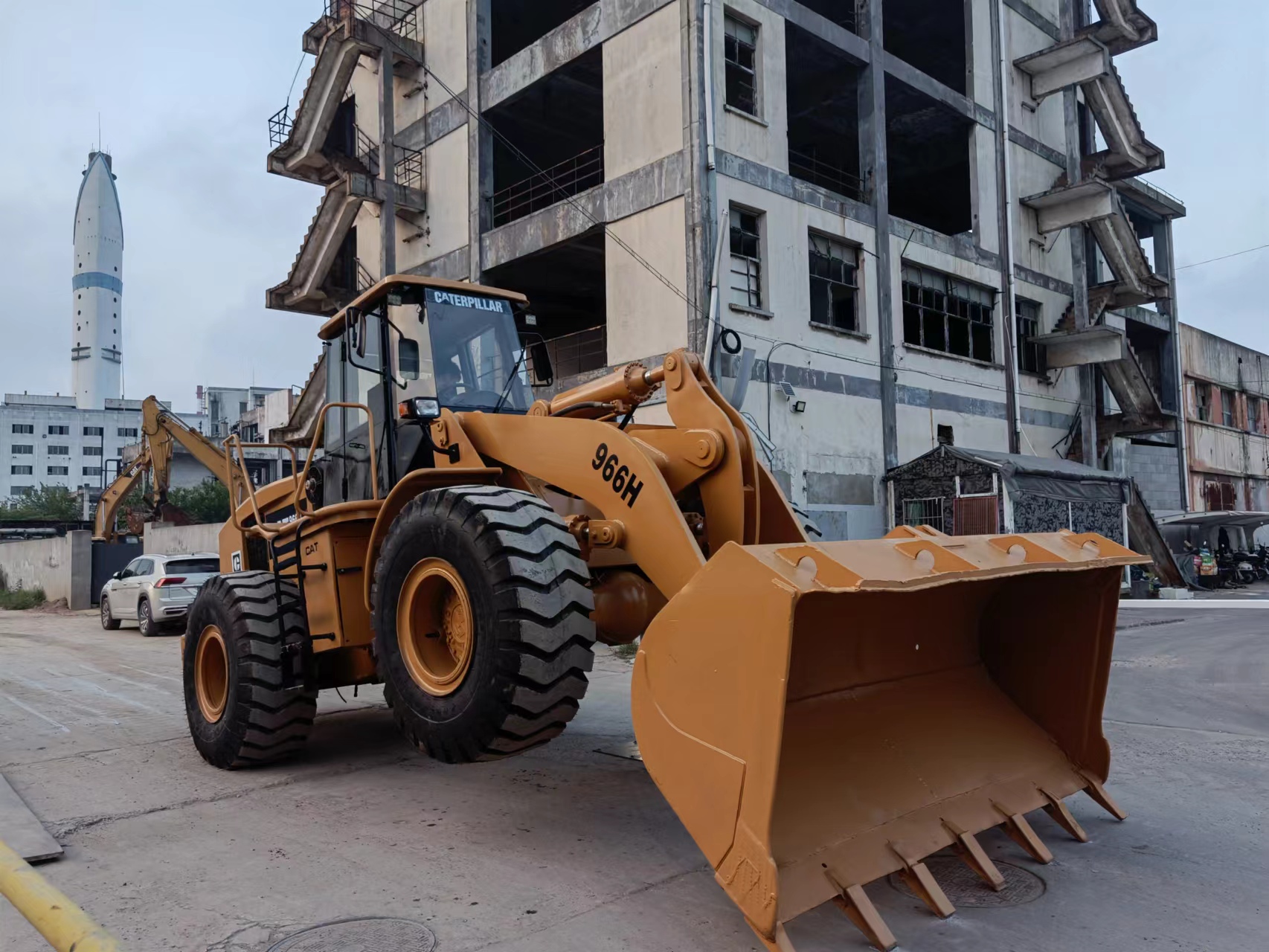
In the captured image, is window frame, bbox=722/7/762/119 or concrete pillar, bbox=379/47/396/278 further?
concrete pillar, bbox=379/47/396/278

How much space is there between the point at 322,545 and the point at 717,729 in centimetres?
346

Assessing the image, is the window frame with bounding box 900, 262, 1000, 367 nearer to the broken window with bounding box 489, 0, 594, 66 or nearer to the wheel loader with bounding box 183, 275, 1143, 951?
the broken window with bounding box 489, 0, 594, 66

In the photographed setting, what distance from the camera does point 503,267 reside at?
20.6 metres

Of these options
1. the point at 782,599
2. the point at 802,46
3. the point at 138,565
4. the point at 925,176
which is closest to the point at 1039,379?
the point at 925,176

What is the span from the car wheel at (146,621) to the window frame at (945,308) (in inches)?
609

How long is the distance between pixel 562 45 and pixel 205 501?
40.3m

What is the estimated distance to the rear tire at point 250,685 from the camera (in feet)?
19.3

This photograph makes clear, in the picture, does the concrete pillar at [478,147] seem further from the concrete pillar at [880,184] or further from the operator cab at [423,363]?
the operator cab at [423,363]

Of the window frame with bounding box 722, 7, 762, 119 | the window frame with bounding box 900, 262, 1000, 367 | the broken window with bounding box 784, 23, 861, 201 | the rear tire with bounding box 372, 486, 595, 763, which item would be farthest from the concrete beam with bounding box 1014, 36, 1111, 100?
the rear tire with bounding box 372, 486, 595, 763

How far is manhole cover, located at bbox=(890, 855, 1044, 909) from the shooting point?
3.79 metres

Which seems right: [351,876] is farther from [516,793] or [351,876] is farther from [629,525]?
[629,525]

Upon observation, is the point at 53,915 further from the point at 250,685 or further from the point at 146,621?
the point at 146,621

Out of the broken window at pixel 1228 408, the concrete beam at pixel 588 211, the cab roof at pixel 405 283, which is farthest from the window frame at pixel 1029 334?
the cab roof at pixel 405 283

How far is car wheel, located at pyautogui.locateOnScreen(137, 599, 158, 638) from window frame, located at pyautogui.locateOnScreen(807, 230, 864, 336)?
13.1 metres
